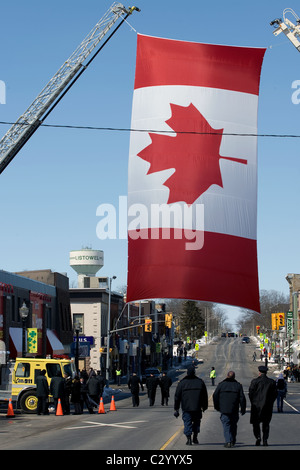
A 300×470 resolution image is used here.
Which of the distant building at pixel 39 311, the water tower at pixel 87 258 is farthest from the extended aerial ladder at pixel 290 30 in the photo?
the water tower at pixel 87 258

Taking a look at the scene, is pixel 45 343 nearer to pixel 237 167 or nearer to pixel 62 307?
pixel 62 307

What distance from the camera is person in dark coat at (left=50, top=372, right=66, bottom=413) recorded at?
3331 cm

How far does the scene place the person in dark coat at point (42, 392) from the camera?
108 ft

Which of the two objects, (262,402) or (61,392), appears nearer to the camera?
(262,402)

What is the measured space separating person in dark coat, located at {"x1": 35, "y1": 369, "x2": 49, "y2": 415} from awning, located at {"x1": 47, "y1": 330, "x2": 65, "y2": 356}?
33350 mm

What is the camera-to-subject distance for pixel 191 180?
20.0 m

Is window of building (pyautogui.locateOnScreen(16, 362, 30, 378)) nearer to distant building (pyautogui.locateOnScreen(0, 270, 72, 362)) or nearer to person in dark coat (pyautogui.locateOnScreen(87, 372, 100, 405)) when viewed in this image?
person in dark coat (pyautogui.locateOnScreen(87, 372, 100, 405))

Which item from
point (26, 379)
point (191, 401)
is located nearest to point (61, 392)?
point (26, 379)

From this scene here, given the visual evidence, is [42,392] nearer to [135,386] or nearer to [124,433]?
[135,386]

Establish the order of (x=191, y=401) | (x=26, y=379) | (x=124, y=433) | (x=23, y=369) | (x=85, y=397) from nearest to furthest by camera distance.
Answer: (x=191, y=401), (x=124, y=433), (x=85, y=397), (x=26, y=379), (x=23, y=369)

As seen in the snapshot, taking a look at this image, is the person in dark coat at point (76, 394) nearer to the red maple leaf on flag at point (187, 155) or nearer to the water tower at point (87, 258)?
the red maple leaf on flag at point (187, 155)

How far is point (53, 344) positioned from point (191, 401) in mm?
52426

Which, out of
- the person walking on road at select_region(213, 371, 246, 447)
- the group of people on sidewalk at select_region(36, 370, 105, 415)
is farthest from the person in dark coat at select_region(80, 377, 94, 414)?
the person walking on road at select_region(213, 371, 246, 447)

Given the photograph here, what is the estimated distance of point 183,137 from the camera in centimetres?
2014
